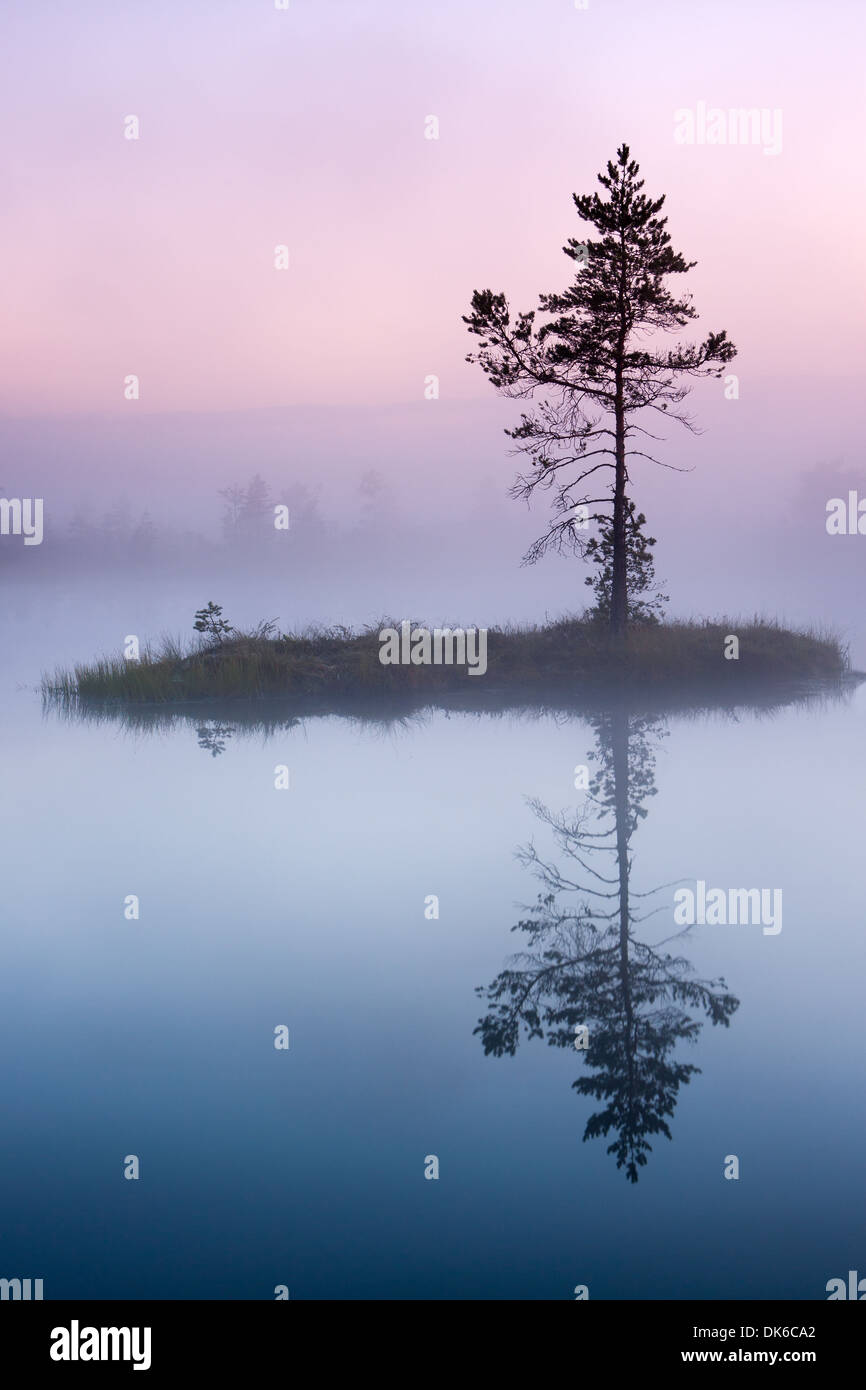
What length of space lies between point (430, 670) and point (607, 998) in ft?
67.6

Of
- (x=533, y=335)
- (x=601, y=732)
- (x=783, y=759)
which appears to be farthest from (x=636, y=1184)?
(x=533, y=335)

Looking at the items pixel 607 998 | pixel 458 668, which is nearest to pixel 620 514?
pixel 458 668

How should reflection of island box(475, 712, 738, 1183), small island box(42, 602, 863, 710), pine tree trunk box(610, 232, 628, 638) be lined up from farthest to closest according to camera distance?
pine tree trunk box(610, 232, 628, 638) < small island box(42, 602, 863, 710) < reflection of island box(475, 712, 738, 1183)

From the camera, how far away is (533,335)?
29.0 metres

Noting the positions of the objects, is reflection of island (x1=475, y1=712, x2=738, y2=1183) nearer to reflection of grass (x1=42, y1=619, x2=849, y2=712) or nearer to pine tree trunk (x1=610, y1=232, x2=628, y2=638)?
reflection of grass (x1=42, y1=619, x2=849, y2=712)

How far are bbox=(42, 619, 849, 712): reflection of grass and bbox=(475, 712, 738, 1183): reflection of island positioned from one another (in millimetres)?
15289

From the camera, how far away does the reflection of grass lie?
89.2 ft

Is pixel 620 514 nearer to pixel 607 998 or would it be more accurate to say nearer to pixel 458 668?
pixel 458 668

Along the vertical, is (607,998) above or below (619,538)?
below

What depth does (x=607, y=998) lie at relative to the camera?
7859 mm

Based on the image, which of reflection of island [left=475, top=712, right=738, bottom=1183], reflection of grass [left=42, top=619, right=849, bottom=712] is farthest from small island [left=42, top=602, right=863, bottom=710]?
reflection of island [left=475, top=712, right=738, bottom=1183]

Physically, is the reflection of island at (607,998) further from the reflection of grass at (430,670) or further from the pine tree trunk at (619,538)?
the pine tree trunk at (619,538)

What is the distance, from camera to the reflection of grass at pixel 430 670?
27.2 m

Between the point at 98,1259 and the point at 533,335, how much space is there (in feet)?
89.8
